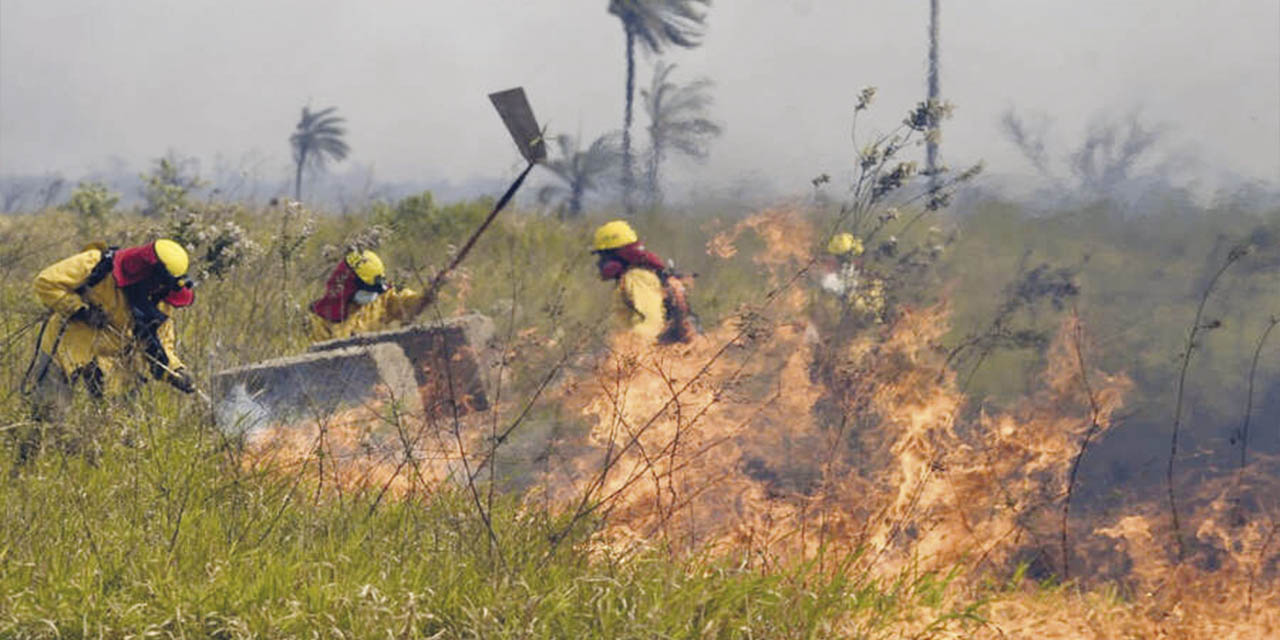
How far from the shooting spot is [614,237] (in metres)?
7.47

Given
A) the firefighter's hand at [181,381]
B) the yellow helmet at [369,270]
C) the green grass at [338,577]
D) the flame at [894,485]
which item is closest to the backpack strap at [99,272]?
the firefighter's hand at [181,381]

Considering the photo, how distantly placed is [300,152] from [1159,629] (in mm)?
53372

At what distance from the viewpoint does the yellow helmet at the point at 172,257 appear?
480 centimetres

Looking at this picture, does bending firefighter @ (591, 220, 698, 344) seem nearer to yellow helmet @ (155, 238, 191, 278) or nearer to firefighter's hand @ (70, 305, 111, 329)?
yellow helmet @ (155, 238, 191, 278)

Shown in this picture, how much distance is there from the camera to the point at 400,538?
357cm

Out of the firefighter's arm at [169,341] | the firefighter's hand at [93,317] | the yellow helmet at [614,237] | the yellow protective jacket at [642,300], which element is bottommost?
the yellow protective jacket at [642,300]

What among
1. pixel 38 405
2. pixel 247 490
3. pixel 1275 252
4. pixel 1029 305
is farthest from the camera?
pixel 1275 252

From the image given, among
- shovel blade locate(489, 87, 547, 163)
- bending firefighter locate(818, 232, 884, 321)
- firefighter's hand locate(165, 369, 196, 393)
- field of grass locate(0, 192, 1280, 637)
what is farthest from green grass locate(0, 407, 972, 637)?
bending firefighter locate(818, 232, 884, 321)

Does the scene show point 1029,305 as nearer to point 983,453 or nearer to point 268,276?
point 983,453

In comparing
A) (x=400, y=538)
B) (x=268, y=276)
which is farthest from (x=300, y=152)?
(x=400, y=538)

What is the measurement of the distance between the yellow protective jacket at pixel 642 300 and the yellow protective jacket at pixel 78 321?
3.09 meters

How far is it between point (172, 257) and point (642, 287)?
3314mm

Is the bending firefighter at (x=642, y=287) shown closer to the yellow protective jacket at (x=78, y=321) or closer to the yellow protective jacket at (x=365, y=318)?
the yellow protective jacket at (x=365, y=318)

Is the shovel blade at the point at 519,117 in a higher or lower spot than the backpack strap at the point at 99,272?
higher
